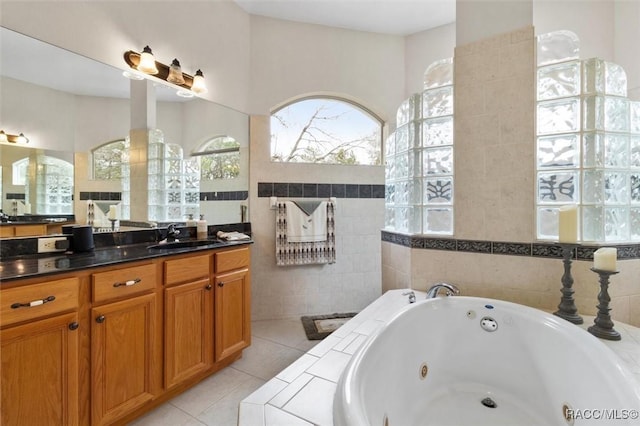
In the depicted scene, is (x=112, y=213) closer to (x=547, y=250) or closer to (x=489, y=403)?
(x=489, y=403)

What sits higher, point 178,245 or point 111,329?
point 178,245

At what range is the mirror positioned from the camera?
143 cm

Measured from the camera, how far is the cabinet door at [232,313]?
1.89 m

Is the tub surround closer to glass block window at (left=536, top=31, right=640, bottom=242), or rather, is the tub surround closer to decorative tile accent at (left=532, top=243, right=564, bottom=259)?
decorative tile accent at (left=532, top=243, right=564, bottom=259)

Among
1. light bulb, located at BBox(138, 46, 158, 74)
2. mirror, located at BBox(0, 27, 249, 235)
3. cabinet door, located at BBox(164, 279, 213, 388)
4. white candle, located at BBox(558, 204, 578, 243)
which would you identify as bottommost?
cabinet door, located at BBox(164, 279, 213, 388)

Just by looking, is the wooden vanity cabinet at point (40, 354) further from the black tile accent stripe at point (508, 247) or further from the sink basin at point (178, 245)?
the black tile accent stripe at point (508, 247)

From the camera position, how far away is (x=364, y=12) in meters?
2.70

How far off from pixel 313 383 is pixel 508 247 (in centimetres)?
146

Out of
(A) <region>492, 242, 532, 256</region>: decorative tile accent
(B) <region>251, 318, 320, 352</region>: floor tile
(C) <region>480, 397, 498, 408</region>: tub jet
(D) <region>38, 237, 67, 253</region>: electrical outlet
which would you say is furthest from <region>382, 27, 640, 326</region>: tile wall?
(D) <region>38, 237, 67, 253</region>: electrical outlet

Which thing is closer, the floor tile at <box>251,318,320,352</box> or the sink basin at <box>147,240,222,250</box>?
the sink basin at <box>147,240,222,250</box>

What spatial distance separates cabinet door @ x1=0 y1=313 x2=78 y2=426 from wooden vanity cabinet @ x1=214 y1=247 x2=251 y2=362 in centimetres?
77

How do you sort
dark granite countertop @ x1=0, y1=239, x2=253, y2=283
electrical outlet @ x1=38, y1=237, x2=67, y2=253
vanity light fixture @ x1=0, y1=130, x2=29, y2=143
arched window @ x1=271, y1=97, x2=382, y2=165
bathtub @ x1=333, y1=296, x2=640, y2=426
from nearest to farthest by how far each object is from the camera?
bathtub @ x1=333, y1=296, x2=640, y2=426
dark granite countertop @ x1=0, y1=239, x2=253, y2=283
vanity light fixture @ x1=0, y1=130, x2=29, y2=143
electrical outlet @ x1=38, y1=237, x2=67, y2=253
arched window @ x1=271, y1=97, x2=382, y2=165

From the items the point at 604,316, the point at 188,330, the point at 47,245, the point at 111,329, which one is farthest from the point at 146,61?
the point at 604,316

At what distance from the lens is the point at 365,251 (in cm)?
304
